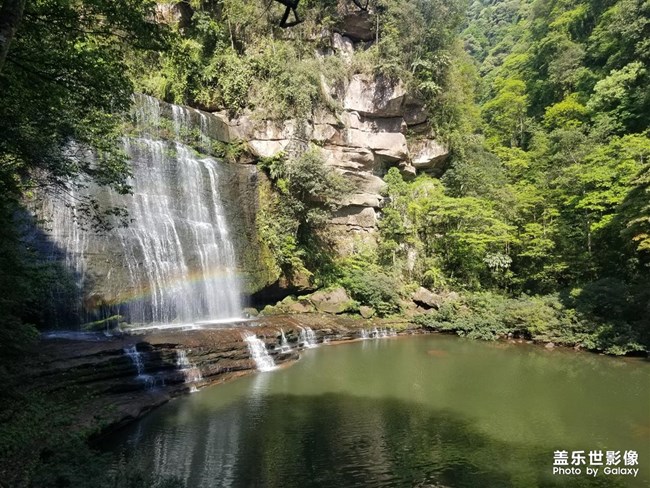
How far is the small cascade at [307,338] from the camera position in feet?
52.5

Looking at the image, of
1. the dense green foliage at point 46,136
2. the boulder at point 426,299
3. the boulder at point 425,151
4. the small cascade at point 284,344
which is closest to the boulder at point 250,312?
the small cascade at point 284,344

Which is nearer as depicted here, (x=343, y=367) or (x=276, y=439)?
(x=276, y=439)

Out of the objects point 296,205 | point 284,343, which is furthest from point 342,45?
point 284,343

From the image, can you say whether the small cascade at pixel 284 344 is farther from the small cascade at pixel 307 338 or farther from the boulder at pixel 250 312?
the boulder at pixel 250 312

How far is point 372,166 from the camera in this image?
84.8 ft

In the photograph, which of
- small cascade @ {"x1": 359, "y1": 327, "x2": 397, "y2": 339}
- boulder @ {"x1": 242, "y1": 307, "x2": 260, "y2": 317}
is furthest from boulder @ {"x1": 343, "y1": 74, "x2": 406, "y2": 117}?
boulder @ {"x1": 242, "y1": 307, "x2": 260, "y2": 317}

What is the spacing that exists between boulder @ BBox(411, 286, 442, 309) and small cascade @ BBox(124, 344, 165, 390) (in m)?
14.2

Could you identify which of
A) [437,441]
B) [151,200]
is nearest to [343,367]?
[437,441]

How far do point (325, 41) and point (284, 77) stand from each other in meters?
5.47

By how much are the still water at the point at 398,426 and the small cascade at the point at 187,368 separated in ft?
2.22

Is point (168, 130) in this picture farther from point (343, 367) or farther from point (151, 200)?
point (343, 367)

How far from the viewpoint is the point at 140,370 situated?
10273mm

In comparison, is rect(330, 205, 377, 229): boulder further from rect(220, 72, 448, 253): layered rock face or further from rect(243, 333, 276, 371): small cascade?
rect(243, 333, 276, 371): small cascade

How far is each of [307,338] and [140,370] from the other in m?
7.18
